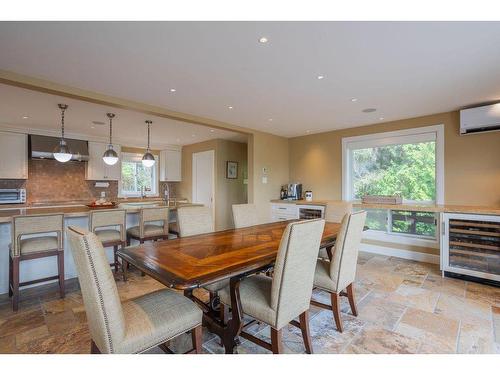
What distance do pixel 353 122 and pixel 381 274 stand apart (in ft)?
7.99

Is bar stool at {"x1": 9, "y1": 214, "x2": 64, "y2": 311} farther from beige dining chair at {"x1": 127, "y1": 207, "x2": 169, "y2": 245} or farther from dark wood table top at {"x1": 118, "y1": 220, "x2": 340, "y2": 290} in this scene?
dark wood table top at {"x1": 118, "y1": 220, "x2": 340, "y2": 290}

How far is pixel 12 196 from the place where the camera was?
15.4ft

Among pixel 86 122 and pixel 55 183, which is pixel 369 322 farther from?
pixel 55 183

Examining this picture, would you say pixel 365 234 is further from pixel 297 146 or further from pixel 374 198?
pixel 297 146

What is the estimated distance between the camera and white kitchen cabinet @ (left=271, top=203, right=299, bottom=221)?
4.80m

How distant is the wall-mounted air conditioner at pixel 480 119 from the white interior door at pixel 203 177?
4.53 m

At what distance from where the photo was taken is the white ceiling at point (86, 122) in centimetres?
324

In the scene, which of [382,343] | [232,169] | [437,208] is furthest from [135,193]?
[437,208]

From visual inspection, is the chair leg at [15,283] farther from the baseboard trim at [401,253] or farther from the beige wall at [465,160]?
the beige wall at [465,160]

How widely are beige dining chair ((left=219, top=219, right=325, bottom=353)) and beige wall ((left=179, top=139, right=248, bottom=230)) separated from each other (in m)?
4.29

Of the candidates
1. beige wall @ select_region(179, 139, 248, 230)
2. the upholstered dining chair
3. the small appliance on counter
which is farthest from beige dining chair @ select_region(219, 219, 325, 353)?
beige wall @ select_region(179, 139, 248, 230)

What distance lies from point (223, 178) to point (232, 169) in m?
0.35

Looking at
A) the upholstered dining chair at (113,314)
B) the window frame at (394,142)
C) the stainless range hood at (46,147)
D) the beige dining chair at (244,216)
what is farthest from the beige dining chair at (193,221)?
the stainless range hood at (46,147)

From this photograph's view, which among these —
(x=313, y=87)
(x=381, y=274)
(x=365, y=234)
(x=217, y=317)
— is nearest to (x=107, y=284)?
(x=217, y=317)
